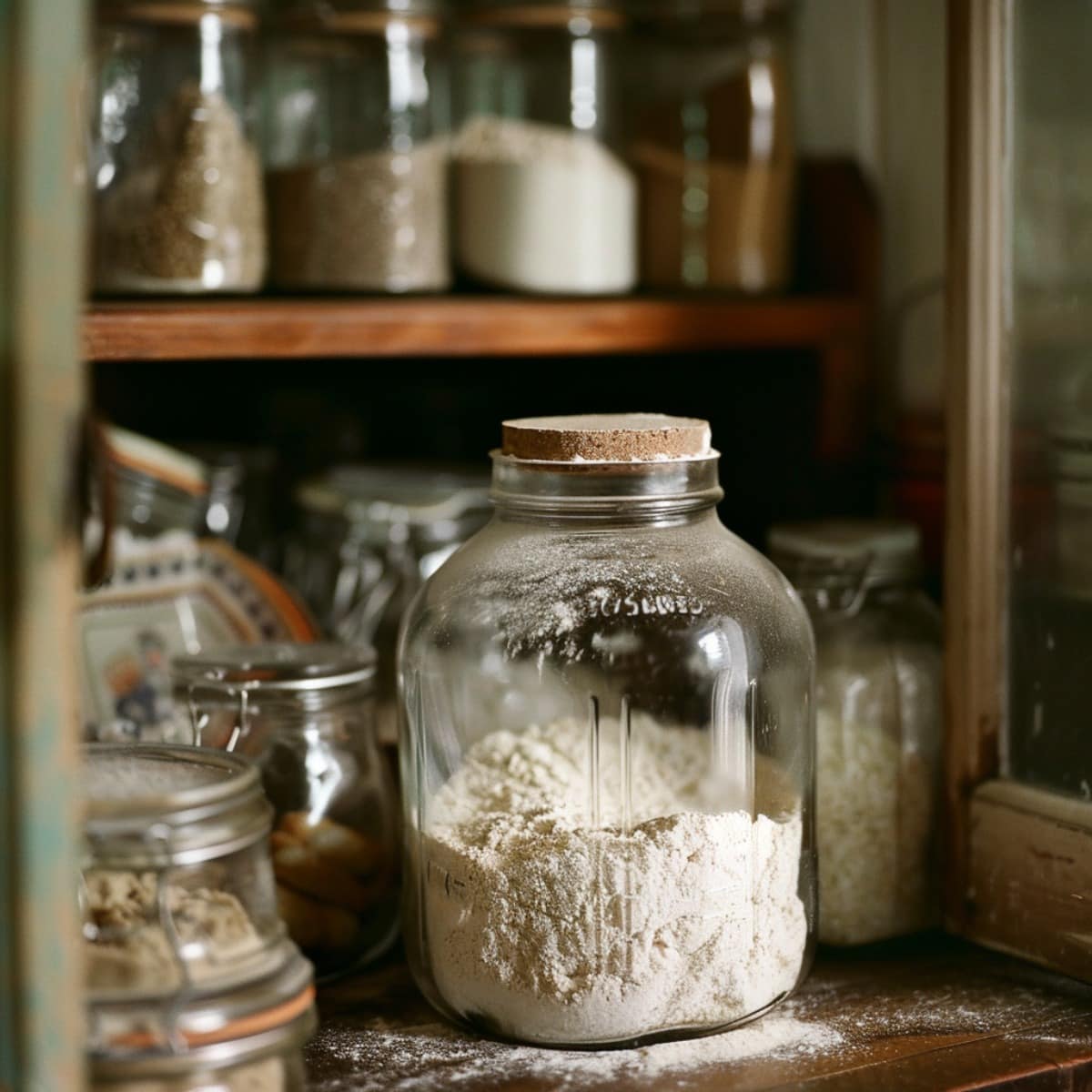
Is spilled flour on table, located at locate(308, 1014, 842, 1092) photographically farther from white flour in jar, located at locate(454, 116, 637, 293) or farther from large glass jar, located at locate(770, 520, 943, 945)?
white flour in jar, located at locate(454, 116, 637, 293)

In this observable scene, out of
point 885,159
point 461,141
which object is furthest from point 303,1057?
point 885,159

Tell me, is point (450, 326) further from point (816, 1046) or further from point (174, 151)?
point (816, 1046)

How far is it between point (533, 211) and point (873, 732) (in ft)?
1.25

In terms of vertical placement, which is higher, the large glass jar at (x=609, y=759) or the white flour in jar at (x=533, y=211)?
the white flour in jar at (x=533, y=211)

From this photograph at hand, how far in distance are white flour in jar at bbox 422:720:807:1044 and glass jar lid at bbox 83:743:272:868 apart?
0.13m

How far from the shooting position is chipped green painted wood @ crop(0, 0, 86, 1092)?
21.3 inches

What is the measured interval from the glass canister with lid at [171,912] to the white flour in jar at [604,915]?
11 cm

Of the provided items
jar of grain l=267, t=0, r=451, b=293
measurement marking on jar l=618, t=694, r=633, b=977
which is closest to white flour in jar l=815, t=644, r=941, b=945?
measurement marking on jar l=618, t=694, r=633, b=977

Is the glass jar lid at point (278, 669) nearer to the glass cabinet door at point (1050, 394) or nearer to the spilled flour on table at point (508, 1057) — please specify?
the spilled flour on table at point (508, 1057)

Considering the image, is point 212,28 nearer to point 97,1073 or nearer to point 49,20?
point 49,20

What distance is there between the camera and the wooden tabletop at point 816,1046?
0.73m

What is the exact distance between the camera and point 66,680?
57 centimetres

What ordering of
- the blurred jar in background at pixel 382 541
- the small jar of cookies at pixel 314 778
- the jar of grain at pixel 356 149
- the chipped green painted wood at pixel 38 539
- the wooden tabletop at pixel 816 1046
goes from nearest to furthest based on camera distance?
the chipped green painted wood at pixel 38 539 → the wooden tabletop at pixel 816 1046 → the small jar of cookies at pixel 314 778 → the jar of grain at pixel 356 149 → the blurred jar in background at pixel 382 541

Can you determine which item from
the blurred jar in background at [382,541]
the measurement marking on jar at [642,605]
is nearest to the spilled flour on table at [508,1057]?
the measurement marking on jar at [642,605]
